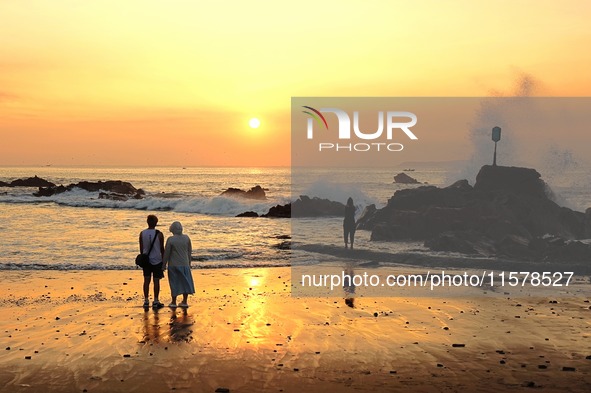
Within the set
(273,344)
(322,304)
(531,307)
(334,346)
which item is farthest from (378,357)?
(531,307)

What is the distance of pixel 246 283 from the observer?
1911 cm

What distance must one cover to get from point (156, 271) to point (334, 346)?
5.69 meters

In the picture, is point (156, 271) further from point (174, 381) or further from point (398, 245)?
point (398, 245)

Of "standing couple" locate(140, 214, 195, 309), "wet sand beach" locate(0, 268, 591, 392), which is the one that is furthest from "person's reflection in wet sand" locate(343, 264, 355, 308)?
"standing couple" locate(140, 214, 195, 309)

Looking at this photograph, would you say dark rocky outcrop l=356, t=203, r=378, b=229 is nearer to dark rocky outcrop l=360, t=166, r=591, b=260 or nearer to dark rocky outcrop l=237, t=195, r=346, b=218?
dark rocky outcrop l=360, t=166, r=591, b=260

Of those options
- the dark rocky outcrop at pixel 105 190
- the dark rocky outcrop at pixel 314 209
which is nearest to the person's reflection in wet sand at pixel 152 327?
the dark rocky outcrop at pixel 314 209

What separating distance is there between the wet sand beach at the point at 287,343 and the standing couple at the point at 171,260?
0.56 m

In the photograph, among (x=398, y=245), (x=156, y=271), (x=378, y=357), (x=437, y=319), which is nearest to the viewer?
(x=378, y=357)

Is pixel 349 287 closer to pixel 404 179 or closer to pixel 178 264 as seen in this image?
pixel 178 264

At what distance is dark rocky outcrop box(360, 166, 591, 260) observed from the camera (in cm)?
2891

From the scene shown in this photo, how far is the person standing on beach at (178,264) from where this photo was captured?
15.1 m

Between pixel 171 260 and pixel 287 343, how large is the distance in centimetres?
491

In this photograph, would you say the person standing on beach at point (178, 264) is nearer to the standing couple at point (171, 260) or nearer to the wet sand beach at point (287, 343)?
the standing couple at point (171, 260)

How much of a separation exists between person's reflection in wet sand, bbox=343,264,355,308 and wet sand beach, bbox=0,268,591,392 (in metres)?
0.25
